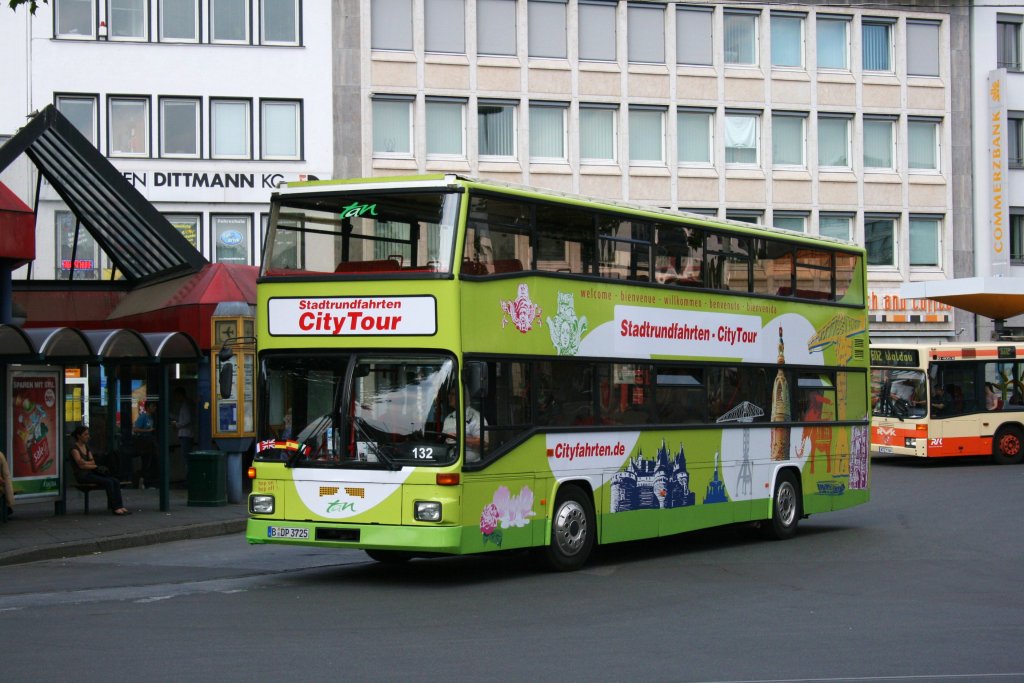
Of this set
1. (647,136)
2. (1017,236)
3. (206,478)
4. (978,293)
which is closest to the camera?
(206,478)

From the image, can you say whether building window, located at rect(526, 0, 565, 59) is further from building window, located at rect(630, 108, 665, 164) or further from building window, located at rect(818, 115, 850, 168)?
building window, located at rect(818, 115, 850, 168)

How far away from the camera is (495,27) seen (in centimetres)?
4216

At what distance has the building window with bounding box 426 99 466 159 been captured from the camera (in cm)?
4184

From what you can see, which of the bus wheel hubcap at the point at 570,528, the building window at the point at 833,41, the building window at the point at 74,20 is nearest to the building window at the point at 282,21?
the building window at the point at 74,20

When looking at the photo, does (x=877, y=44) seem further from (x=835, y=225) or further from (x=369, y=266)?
(x=369, y=266)

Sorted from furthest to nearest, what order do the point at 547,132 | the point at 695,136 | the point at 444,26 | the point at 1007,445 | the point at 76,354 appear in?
1. the point at 695,136
2. the point at 547,132
3. the point at 444,26
4. the point at 1007,445
5. the point at 76,354

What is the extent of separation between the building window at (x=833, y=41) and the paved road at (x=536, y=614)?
30.0 metres

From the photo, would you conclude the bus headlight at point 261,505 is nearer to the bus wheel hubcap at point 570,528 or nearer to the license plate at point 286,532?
the license plate at point 286,532

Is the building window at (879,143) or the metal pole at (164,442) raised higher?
the building window at (879,143)

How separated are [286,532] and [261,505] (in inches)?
15.3

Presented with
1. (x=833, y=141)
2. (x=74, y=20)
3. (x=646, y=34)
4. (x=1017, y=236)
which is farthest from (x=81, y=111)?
(x=1017, y=236)

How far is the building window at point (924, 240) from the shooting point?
155ft

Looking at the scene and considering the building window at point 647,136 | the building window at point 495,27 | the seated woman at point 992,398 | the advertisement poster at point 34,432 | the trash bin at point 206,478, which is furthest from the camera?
the building window at point 647,136

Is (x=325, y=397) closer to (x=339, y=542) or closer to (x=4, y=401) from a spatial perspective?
(x=339, y=542)
